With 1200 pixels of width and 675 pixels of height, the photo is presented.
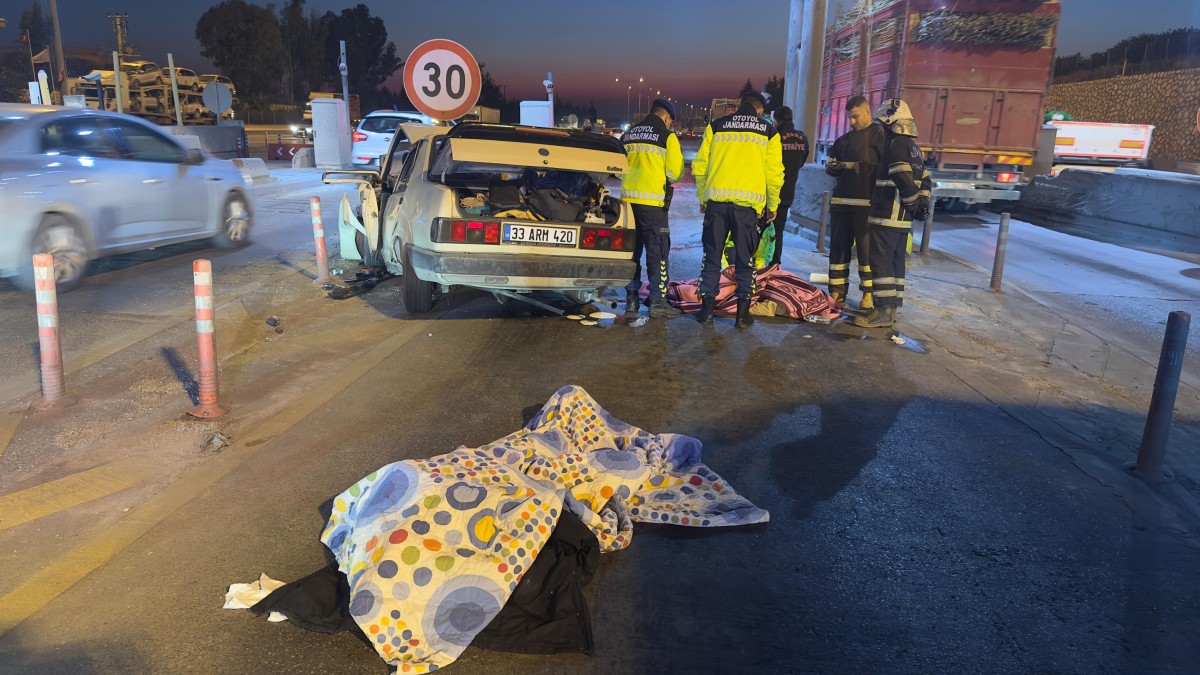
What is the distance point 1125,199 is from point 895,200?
13.1 metres

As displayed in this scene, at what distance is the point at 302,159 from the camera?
2631cm

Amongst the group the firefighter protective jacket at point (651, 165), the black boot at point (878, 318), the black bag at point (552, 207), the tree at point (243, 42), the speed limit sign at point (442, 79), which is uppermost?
the tree at point (243, 42)

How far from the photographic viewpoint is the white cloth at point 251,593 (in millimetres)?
2992

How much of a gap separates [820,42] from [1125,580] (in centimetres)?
1161

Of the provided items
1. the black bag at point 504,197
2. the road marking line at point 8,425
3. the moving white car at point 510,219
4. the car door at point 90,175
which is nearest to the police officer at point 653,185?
the moving white car at point 510,219

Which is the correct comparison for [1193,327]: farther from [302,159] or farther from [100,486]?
[302,159]

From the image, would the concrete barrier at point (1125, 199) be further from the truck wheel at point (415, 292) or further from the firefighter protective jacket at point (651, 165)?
the truck wheel at point (415, 292)

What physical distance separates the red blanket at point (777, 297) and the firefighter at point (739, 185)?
1.08 ft

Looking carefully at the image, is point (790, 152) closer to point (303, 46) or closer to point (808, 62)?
point (808, 62)

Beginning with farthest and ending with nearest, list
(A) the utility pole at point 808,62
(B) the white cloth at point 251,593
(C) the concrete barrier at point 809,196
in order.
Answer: (C) the concrete barrier at point 809,196
(A) the utility pole at point 808,62
(B) the white cloth at point 251,593

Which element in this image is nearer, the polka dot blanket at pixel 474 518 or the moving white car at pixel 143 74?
the polka dot blanket at pixel 474 518

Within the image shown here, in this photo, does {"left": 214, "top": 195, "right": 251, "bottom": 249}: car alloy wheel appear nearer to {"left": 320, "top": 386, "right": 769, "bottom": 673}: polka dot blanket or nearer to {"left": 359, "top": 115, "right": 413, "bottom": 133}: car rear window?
{"left": 320, "top": 386, "right": 769, "bottom": 673}: polka dot blanket

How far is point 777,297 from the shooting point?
7.88 meters

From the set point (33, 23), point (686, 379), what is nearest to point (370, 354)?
point (686, 379)
